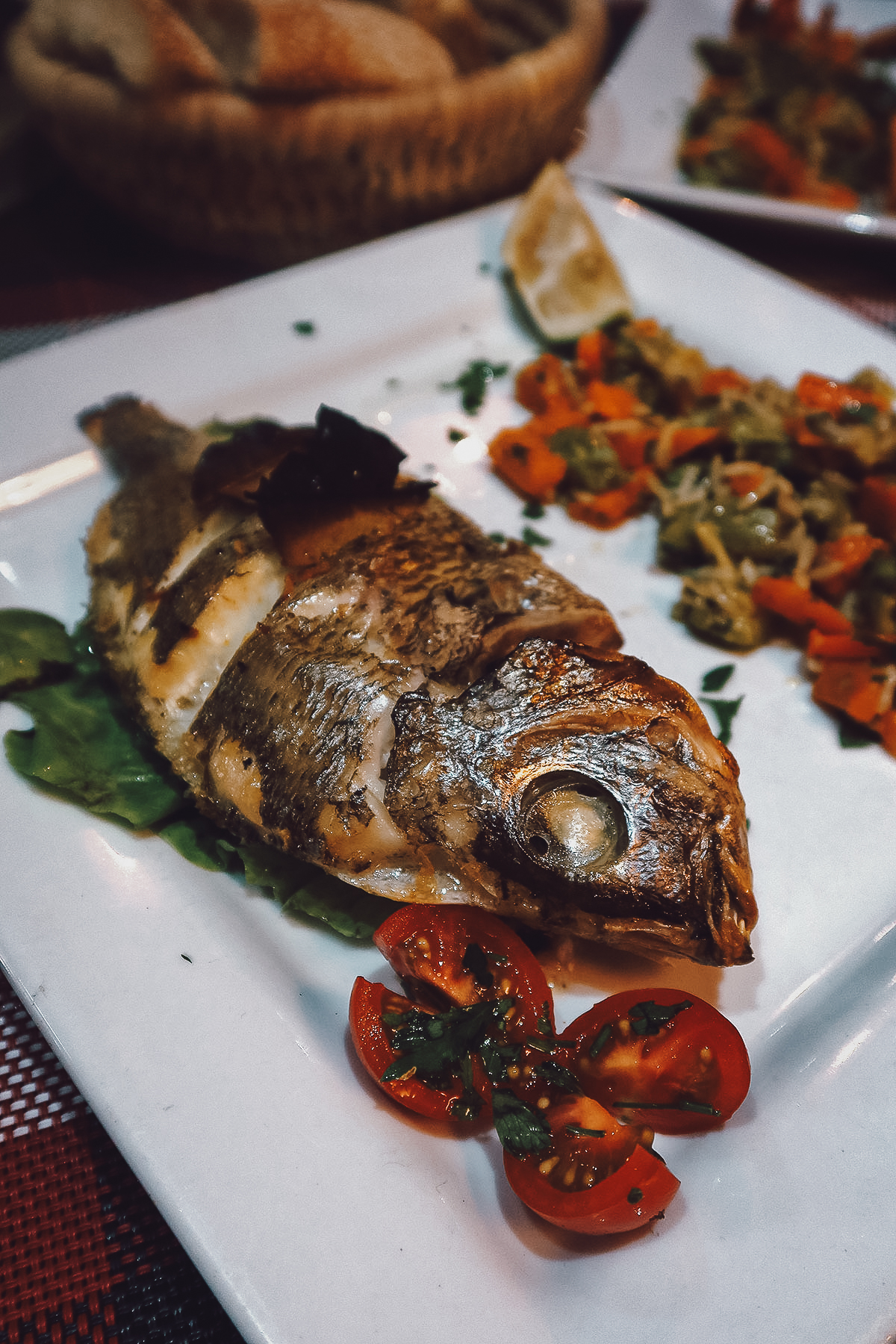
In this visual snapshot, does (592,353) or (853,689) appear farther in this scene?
(592,353)

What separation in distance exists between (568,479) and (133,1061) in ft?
8.42

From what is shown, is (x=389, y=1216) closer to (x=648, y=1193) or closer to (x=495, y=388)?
(x=648, y=1193)

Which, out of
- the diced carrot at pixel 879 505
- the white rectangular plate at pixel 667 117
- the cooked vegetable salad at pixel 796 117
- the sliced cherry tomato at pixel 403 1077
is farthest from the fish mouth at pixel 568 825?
the cooked vegetable salad at pixel 796 117

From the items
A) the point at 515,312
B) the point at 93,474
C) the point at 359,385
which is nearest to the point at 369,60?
the point at 515,312

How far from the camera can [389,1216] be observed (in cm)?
185

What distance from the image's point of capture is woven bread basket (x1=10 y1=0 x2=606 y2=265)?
4.04 meters

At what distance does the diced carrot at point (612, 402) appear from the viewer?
12.2 ft

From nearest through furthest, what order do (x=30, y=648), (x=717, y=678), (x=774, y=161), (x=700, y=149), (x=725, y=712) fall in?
(x=30, y=648) < (x=725, y=712) < (x=717, y=678) < (x=774, y=161) < (x=700, y=149)

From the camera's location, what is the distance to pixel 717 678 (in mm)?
3045

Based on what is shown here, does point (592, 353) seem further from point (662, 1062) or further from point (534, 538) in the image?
point (662, 1062)

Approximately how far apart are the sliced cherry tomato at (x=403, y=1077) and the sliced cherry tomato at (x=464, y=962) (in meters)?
0.08

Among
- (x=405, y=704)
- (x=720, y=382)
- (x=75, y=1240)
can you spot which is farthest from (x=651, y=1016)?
(x=720, y=382)

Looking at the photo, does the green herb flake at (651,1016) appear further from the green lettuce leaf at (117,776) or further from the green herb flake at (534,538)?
the green herb flake at (534,538)

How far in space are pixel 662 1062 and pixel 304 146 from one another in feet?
13.1
